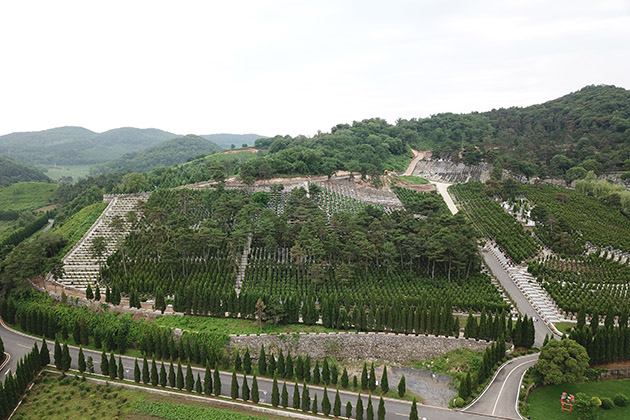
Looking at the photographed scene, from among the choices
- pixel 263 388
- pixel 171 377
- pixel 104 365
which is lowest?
pixel 263 388

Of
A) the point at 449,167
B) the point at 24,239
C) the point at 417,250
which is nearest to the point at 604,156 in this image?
the point at 449,167

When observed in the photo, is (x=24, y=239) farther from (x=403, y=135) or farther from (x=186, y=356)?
(x=403, y=135)

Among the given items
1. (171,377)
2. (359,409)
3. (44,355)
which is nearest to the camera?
(359,409)

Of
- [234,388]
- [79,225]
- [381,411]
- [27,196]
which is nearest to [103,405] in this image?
[234,388]

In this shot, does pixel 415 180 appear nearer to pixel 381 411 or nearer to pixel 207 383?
pixel 381 411

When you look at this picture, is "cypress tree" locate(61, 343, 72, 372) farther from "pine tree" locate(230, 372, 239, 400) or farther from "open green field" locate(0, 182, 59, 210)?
"open green field" locate(0, 182, 59, 210)

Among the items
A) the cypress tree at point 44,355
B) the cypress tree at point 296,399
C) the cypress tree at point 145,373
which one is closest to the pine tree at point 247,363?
the cypress tree at point 296,399

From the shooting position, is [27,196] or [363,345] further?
[27,196]
